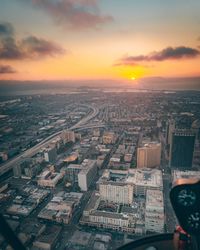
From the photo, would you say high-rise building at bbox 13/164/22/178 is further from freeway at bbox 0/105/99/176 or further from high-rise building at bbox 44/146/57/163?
high-rise building at bbox 44/146/57/163

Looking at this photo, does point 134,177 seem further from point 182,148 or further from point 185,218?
point 185,218

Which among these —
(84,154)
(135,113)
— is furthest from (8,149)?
(135,113)

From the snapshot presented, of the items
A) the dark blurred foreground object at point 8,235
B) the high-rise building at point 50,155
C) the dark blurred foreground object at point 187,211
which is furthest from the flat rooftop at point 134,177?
the dark blurred foreground object at point 8,235

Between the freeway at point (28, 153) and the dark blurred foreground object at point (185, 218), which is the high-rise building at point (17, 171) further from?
the dark blurred foreground object at point (185, 218)

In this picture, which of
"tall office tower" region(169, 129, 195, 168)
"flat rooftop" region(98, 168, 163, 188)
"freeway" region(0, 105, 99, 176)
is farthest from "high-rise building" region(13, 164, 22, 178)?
"tall office tower" region(169, 129, 195, 168)

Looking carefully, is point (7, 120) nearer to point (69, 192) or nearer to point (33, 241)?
point (69, 192)
